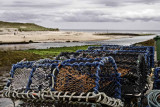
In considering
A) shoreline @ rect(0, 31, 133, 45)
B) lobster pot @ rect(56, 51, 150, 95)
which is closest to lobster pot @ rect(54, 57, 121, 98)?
lobster pot @ rect(56, 51, 150, 95)

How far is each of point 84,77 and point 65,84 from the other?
36cm

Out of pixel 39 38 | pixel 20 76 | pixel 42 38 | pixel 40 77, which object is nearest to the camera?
pixel 40 77

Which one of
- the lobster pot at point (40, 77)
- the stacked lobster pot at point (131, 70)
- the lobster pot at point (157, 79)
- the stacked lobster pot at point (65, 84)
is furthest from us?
the lobster pot at point (157, 79)

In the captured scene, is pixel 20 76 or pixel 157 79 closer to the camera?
pixel 20 76

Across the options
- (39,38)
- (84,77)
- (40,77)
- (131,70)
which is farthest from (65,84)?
(39,38)

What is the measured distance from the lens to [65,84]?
12.2 ft

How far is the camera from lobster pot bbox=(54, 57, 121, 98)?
11.8 feet

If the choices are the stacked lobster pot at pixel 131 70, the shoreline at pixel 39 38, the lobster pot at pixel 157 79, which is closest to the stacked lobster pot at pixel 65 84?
Answer: the stacked lobster pot at pixel 131 70

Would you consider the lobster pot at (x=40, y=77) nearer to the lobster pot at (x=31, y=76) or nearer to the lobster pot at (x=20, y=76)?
Answer: the lobster pot at (x=31, y=76)

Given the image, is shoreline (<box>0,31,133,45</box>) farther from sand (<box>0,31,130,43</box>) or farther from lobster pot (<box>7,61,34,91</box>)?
lobster pot (<box>7,61,34,91</box>)

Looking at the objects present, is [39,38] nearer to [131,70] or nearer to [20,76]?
[131,70]

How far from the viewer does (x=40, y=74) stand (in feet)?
13.3

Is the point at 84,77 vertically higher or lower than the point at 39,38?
lower

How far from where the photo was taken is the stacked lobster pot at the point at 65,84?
335cm
